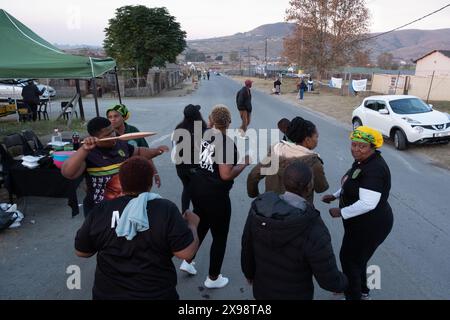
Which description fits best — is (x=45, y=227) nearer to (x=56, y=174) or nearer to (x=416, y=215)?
(x=56, y=174)

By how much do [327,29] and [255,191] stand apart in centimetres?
3813

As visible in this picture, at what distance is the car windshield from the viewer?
10.3m

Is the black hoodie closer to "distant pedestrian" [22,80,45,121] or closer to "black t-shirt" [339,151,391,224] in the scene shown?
"black t-shirt" [339,151,391,224]

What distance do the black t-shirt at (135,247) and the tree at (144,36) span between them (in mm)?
28682

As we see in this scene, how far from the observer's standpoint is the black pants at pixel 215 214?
131 inches

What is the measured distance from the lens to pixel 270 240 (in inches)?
84.4

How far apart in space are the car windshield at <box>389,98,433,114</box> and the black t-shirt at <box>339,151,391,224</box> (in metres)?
8.42

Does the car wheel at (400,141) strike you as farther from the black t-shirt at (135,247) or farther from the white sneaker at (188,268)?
the black t-shirt at (135,247)

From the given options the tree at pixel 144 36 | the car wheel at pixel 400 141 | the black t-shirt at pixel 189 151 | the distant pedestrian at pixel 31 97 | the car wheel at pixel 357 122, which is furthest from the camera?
the tree at pixel 144 36

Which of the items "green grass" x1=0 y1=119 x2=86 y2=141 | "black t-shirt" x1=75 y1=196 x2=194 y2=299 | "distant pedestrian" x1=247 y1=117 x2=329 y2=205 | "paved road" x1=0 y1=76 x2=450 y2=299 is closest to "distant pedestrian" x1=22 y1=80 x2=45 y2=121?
"green grass" x1=0 y1=119 x2=86 y2=141

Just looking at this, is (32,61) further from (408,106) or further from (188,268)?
(408,106)

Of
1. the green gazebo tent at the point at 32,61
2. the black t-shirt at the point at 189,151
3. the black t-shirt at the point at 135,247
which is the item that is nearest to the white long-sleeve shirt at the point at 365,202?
the black t-shirt at the point at 135,247

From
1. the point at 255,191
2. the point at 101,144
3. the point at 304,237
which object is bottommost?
the point at 255,191
